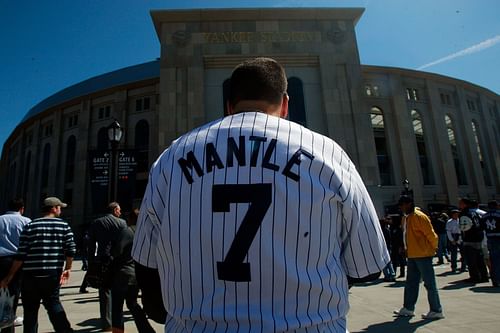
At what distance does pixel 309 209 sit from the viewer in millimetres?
1247

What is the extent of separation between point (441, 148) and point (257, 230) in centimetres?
3935

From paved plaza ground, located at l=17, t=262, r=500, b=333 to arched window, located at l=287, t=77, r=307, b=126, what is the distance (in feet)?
40.1

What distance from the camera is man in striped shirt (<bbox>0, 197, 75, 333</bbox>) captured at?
14.1ft

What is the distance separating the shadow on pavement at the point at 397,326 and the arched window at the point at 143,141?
106 ft

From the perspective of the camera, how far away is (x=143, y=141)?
1395 inches

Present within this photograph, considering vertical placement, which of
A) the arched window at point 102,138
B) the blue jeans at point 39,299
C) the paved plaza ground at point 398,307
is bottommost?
the paved plaza ground at point 398,307

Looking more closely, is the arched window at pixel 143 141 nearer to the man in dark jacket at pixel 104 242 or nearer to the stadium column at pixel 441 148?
the man in dark jacket at pixel 104 242

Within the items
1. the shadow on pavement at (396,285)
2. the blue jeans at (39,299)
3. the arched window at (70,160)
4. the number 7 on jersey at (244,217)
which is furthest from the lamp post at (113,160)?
the arched window at (70,160)

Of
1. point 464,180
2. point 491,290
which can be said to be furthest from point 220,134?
point 464,180

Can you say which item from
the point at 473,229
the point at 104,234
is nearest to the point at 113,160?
the point at 104,234

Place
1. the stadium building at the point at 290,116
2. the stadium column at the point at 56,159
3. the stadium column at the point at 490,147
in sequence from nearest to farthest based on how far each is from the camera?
the stadium building at the point at 290,116
the stadium column at the point at 56,159
the stadium column at the point at 490,147

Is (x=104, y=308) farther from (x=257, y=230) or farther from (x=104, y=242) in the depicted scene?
(x=257, y=230)

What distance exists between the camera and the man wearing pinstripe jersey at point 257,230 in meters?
1.19

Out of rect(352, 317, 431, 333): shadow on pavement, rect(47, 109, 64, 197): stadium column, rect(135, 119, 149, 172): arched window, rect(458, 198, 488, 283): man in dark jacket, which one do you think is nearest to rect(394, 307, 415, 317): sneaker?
rect(352, 317, 431, 333): shadow on pavement
